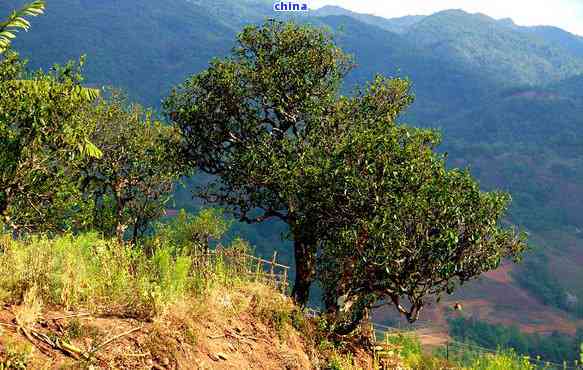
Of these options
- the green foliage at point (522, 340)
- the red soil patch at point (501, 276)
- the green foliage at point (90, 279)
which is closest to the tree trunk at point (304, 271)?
the green foliage at point (90, 279)

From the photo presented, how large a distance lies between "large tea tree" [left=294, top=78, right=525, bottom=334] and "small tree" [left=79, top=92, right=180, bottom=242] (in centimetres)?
1613

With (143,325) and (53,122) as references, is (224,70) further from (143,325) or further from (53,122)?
(143,325)

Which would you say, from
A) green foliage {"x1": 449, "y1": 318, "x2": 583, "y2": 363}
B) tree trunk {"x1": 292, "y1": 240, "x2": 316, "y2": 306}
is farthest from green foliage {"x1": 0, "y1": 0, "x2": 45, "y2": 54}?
green foliage {"x1": 449, "y1": 318, "x2": 583, "y2": 363}

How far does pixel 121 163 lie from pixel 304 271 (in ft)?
58.4

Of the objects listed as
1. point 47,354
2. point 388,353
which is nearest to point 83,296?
point 47,354

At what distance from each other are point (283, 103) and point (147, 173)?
1478 centimetres

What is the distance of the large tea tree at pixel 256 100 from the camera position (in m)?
23.7

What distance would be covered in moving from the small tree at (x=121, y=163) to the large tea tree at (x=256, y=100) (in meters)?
7.61

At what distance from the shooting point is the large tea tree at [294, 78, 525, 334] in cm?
1611

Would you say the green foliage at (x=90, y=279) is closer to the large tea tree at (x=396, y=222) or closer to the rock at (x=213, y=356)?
the rock at (x=213, y=356)

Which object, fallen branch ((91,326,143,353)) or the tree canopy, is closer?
fallen branch ((91,326,143,353))

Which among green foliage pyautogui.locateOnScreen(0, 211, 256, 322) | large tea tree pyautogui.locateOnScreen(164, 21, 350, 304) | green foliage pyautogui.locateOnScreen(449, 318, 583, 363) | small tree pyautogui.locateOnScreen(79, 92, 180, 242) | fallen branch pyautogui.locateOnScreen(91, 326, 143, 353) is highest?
large tea tree pyautogui.locateOnScreen(164, 21, 350, 304)

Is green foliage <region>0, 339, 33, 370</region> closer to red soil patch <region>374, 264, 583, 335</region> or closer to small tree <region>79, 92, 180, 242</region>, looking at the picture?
small tree <region>79, 92, 180, 242</region>

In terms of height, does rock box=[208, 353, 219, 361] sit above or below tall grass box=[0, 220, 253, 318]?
below
